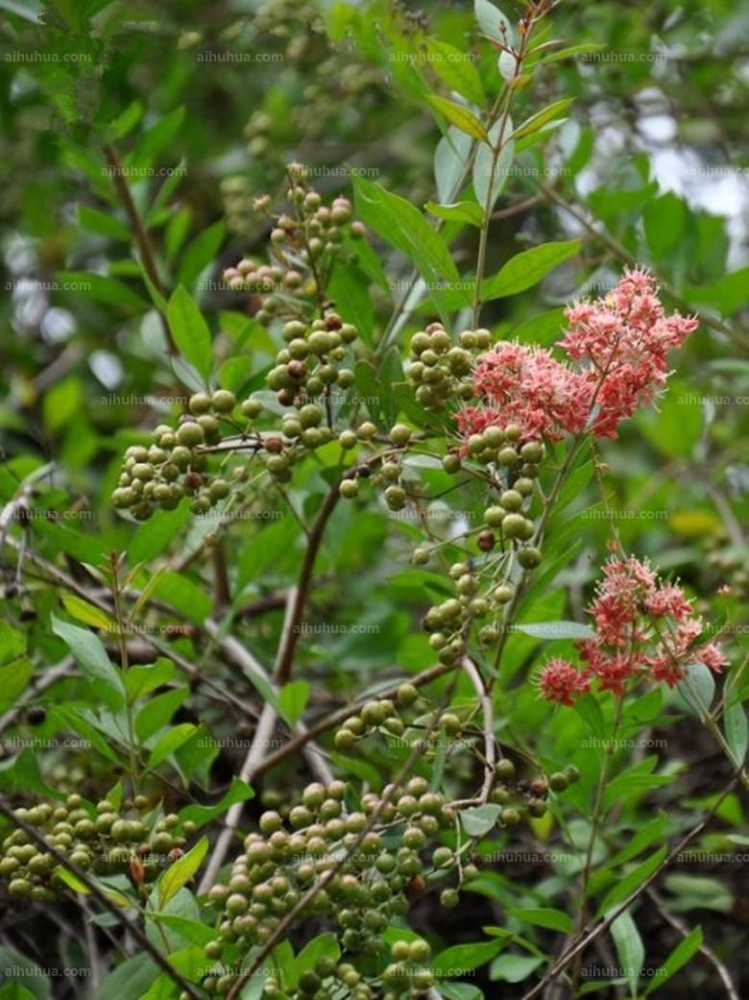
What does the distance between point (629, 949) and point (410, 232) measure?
3.30ft

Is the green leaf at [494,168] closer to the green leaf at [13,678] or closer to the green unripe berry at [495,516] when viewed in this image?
the green unripe berry at [495,516]

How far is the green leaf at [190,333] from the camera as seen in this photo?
7.10 feet

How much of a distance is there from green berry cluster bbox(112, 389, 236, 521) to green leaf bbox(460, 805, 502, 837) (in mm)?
481

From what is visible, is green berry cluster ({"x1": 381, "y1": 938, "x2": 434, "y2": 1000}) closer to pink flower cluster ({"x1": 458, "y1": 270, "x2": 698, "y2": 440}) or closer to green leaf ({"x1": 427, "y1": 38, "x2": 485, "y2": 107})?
pink flower cluster ({"x1": 458, "y1": 270, "x2": 698, "y2": 440})

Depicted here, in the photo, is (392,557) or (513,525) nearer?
(513,525)

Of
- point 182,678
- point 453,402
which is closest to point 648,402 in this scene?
point 453,402

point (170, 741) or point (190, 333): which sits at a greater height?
point (190, 333)

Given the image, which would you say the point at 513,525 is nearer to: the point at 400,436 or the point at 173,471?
the point at 400,436

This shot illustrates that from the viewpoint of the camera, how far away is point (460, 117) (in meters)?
1.85

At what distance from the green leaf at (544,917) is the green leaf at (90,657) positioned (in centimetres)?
59

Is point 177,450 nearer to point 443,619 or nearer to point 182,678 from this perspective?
point 443,619

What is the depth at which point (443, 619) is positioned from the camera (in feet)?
5.43

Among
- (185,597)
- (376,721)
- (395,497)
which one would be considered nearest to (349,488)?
(395,497)

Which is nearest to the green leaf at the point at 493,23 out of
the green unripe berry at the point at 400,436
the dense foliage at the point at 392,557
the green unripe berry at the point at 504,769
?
the dense foliage at the point at 392,557
